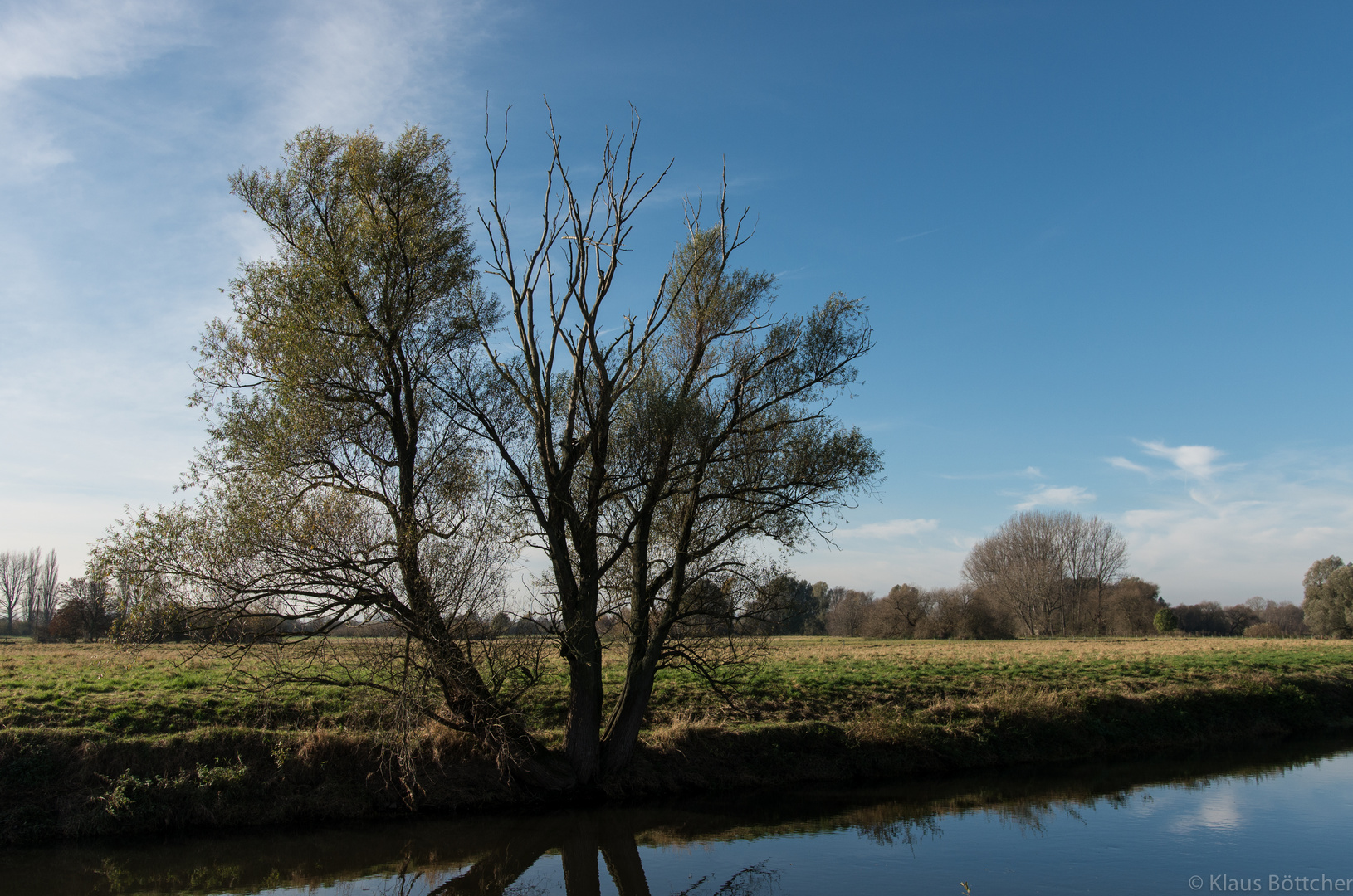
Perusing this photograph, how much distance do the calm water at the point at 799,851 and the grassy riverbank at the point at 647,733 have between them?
2.60 feet

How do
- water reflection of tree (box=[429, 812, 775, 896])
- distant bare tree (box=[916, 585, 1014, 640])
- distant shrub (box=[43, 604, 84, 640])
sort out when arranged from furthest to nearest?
distant bare tree (box=[916, 585, 1014, 640]) < distant shrub (box=[43, 604, 84, 640]) < water reflection of tree (box=[429, 812, 775, 896])

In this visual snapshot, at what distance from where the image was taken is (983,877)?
1262cm

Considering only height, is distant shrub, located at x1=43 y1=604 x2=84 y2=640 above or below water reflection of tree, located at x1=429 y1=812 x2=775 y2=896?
above

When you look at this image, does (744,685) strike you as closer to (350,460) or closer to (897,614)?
(350,460)

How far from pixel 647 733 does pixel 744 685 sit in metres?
6.55

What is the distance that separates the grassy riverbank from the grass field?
0.09 metres

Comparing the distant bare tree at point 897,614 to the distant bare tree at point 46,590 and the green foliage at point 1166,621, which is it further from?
the distant bare tree at point 46,590

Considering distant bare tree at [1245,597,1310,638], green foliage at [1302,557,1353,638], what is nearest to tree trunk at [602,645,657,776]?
green foliage at [1302,557,1353,638]

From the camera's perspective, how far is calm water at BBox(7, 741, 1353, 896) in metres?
12.4

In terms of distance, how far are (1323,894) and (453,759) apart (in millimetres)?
14846

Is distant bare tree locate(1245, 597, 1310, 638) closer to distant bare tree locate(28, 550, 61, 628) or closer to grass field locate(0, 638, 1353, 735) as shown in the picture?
grass field locate(0, 638, 1353, 735)

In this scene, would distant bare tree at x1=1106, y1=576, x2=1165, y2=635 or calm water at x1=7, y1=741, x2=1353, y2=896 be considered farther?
distant bare tree at x1=1106, y1=576, x2=1165, y2=635

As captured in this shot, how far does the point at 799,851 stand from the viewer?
14.2 metres

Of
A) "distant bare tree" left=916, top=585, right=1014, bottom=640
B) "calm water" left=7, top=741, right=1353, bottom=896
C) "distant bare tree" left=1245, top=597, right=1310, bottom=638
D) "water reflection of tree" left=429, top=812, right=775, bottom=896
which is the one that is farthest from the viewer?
"distant bare tree" left=1245, top=597, right=1310, bottom=638
